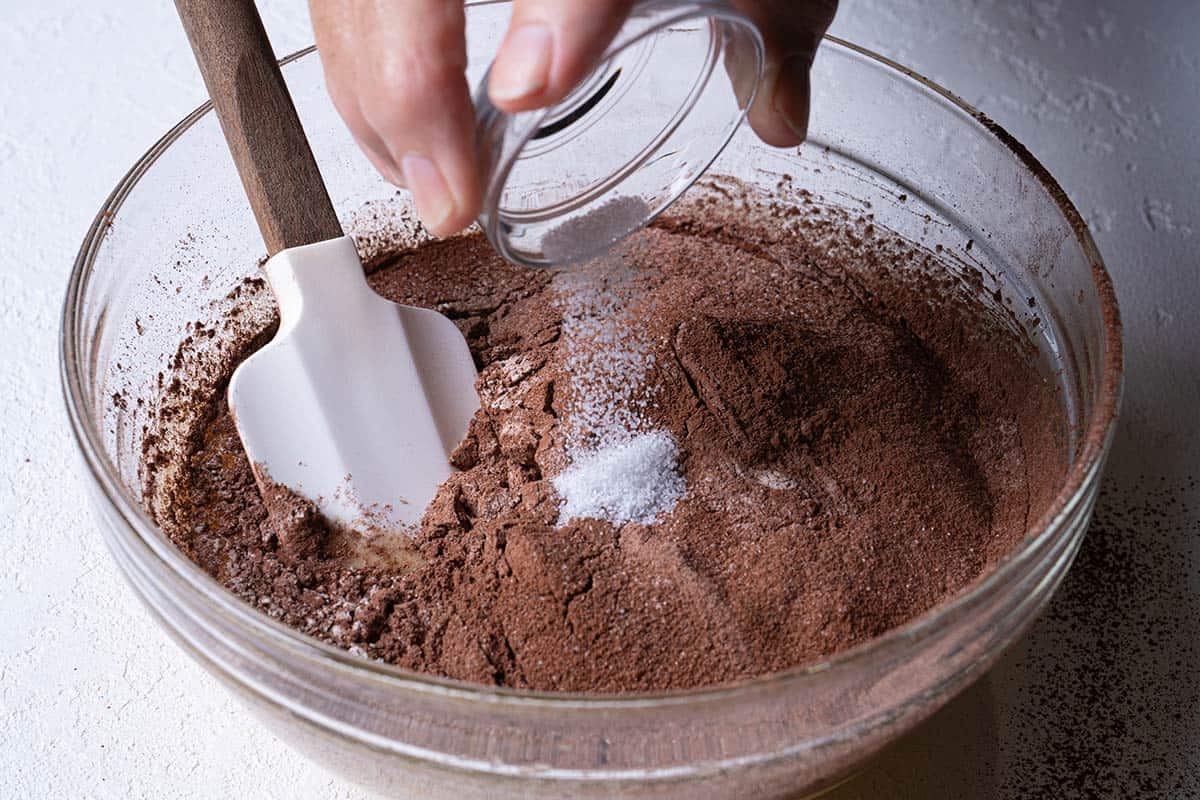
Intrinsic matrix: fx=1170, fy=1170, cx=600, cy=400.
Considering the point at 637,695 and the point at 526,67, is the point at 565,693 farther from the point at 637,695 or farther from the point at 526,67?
the point at 526,67

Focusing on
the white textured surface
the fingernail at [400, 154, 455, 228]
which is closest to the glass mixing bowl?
the white textured surface

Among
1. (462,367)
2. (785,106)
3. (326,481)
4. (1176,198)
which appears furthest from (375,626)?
(1176,198)

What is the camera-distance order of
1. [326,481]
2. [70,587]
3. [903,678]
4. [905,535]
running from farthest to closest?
[70,587] < [326,481] < [905,535] < [903,678]

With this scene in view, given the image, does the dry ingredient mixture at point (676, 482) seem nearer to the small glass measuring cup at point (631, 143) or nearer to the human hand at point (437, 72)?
the small glass measuring cup at point (631, 143)

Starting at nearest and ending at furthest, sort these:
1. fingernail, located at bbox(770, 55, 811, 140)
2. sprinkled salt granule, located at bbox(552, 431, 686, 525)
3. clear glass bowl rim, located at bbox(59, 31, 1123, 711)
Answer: clear glass bowl rim, located at bbox(59, 31, 1123, 711), sprinkled salt granule, located at bbox(552, 431, 686, 525), fingernail, located at bbox(770, 55, 811, 140)

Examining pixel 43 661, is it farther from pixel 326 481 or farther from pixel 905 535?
pixel 905 535

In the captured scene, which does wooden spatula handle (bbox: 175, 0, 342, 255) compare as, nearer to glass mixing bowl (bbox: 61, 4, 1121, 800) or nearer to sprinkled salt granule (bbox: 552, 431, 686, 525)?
glass mixing bowl (bbox: 61, 4, 1121, 800)
